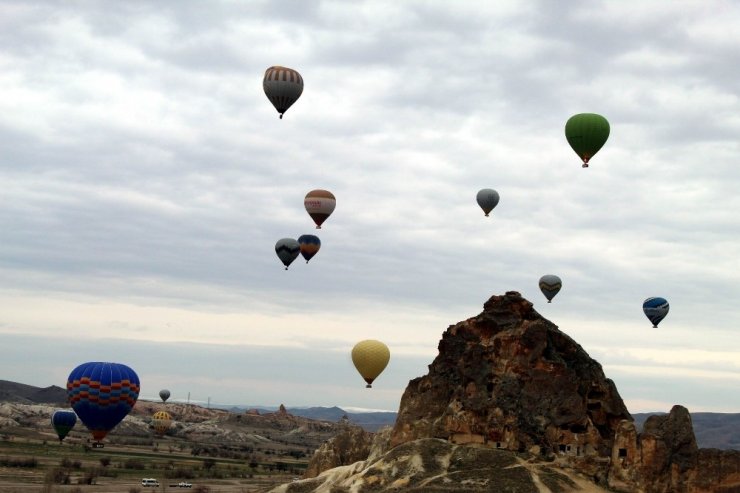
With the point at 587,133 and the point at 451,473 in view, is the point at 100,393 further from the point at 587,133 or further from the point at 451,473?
the point at 587,133

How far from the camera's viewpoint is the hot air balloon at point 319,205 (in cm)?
10544

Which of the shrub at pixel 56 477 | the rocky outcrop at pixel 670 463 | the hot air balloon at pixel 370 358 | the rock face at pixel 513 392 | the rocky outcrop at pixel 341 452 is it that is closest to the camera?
the rocky outcrop at pixel 670 463

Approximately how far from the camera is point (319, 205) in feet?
346

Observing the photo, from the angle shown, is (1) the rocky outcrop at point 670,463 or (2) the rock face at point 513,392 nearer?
(1) the rocky outcrop at point 670,463

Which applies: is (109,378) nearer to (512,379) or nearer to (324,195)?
(324,195)

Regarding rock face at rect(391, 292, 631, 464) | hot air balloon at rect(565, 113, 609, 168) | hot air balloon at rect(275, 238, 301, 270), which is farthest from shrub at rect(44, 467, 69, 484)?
hot air balloon at rect(565, 113, 609, 168)

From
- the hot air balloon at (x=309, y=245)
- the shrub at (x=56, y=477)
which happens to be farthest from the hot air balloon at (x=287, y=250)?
the shrub at (x=56, y=477)

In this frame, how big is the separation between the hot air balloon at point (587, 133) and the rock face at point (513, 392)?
18.3m

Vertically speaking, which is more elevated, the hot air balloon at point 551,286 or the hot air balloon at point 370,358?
the hot air balloon at point 551,286

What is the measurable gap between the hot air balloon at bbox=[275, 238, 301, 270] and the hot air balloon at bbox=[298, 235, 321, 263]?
0.70 metres

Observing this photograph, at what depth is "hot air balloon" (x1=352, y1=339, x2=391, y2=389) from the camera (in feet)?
339

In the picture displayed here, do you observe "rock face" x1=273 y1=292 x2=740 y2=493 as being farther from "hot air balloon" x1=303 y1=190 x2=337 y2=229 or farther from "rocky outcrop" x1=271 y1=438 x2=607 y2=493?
"hot air balloon" x1=303 y1=190 x2=337 y2=229

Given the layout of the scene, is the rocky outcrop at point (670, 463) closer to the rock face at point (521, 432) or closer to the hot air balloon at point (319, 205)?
the rock face at point (521, 432)

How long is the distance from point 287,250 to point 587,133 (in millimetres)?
40033
